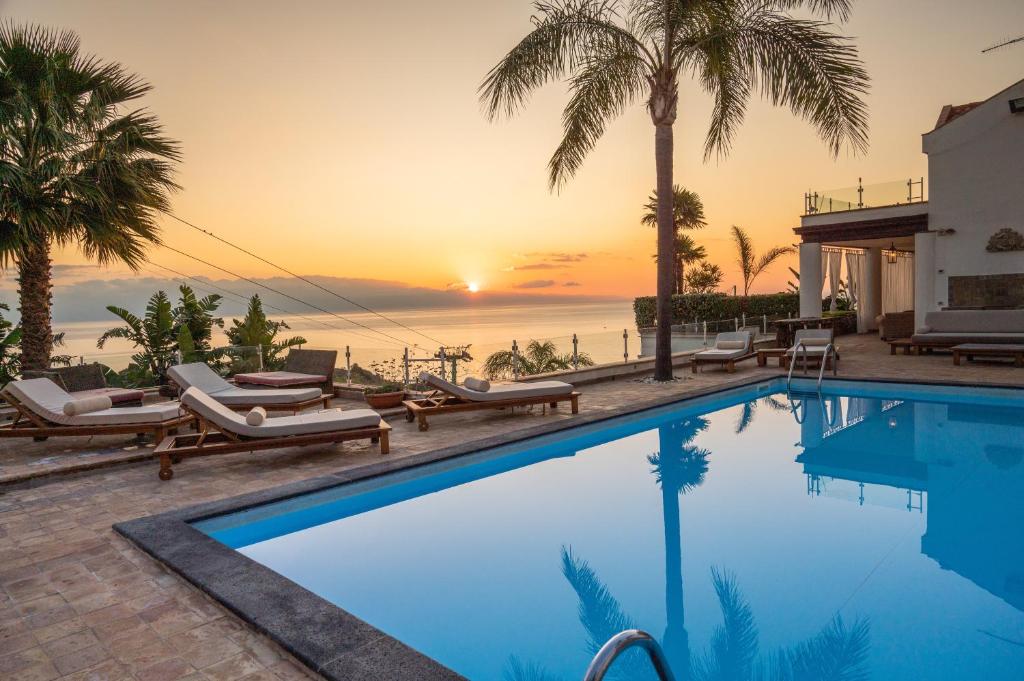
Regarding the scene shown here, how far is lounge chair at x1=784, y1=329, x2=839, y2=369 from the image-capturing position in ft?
40.2

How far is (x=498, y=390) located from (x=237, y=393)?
132 inches

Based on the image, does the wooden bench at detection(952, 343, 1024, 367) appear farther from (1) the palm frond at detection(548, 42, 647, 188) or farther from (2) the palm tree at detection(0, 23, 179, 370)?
(2) the palm tree at detection(0, 23, 179, 370)

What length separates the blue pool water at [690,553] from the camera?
10.2 ft

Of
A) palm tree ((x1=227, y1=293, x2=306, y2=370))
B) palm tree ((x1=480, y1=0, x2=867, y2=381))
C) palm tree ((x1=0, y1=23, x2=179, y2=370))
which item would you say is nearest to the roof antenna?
palm tree ((x1=480, y1=0, x2=867, y2=381))

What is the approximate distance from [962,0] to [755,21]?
7603 millimetres

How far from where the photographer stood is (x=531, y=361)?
11711 millimetres

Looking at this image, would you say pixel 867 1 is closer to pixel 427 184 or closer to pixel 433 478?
pixel 427 184

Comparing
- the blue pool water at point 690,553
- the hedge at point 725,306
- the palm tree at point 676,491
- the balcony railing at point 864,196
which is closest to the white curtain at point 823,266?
the balcony railing at point 864,196

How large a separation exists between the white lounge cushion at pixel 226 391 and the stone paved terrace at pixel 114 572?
0.96 metres

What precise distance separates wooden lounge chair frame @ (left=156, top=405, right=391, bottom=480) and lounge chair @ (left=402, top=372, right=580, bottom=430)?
151 cm

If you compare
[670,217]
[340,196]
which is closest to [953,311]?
[670,217]

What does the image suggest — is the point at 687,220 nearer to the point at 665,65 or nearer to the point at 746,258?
the point at 746,258

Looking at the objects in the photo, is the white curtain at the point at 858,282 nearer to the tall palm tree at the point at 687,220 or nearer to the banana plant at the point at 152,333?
the tall palm tree at the point at 687,220

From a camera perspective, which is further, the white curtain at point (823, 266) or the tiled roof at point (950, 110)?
the tiled roof at point (950, 110)
